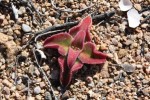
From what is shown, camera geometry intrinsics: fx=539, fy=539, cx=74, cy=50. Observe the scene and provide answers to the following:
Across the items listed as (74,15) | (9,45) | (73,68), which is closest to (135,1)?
(74,15)

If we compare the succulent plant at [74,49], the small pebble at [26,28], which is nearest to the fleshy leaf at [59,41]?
the succulent plant at [74,49]

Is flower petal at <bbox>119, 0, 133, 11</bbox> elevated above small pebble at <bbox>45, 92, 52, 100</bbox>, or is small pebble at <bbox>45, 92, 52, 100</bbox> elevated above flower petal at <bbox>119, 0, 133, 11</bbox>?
flower petal at <bbox>119, 0, 133, 11</bbox>

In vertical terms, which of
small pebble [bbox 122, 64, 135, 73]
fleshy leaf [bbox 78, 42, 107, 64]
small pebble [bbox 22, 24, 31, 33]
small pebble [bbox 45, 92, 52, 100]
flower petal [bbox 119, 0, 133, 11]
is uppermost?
flower petal [bbox 119, 0, 133, 11]

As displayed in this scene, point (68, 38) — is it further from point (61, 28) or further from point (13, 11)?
point (13, 11)

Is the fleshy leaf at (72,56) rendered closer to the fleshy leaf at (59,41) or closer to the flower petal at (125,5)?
the fleshy leaf at (59,41)

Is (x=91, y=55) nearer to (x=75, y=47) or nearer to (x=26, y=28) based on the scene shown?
(x=75, y=47)

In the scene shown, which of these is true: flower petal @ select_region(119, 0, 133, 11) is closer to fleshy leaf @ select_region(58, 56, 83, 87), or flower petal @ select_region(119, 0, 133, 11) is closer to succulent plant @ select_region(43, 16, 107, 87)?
succulent plant @ select_region(43, 16, 107, 87)

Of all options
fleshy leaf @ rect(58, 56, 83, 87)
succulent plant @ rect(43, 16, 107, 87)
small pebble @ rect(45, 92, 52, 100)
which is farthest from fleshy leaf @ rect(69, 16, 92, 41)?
small pebble @ rect(45, 92, 52, 100)
